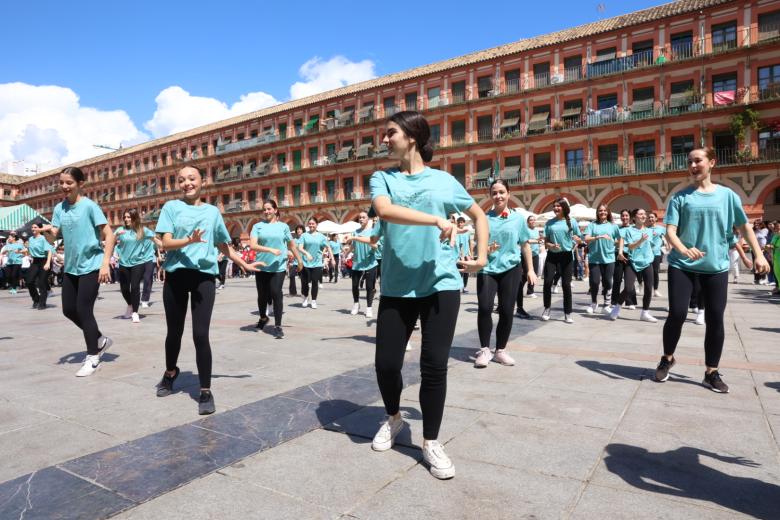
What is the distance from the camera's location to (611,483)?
243 cm

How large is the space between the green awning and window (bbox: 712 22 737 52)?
1484 inches

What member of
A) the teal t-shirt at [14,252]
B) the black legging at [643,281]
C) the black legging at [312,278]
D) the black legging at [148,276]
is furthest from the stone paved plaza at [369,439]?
the teal t-shirt at [14,252]

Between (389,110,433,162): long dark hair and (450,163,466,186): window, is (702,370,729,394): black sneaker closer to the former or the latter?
(389,110,433,162): long dark hair

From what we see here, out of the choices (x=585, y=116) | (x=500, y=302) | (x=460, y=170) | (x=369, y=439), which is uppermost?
(x=585, y=116)

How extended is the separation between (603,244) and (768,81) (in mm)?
25609

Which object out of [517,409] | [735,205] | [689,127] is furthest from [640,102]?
[517,409]

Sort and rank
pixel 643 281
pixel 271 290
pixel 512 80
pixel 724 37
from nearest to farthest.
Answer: pixel 271 290 < pixel 643 281 < pixel 724 37 < pixel 512 80

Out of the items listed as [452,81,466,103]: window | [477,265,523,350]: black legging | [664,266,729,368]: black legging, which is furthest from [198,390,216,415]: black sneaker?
[452,81,466,103]: window

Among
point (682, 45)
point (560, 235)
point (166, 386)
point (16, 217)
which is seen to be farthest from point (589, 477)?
point (16, 217)

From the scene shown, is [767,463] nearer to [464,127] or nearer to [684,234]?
[684,234]

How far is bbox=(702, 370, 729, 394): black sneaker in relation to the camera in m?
4.00

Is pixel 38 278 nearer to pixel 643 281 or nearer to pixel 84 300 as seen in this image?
A: pixel 84 300

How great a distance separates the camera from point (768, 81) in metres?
26.9

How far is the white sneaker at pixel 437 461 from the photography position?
8.15 ft
